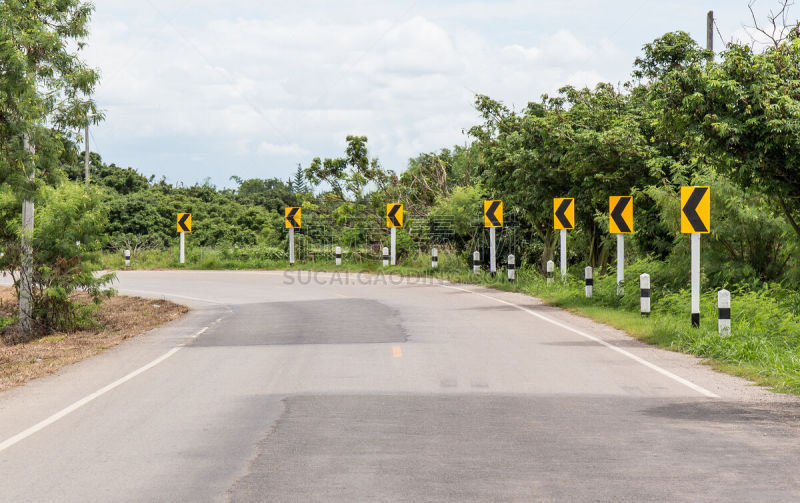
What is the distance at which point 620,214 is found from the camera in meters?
20.2

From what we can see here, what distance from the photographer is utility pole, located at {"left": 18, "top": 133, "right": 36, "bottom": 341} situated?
18250mm

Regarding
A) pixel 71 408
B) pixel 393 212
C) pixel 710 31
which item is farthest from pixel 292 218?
pixel 71 408

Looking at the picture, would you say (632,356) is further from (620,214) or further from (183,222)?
(183,222)

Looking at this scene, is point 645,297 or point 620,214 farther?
point 620,214

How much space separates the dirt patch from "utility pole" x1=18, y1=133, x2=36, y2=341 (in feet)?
1.86

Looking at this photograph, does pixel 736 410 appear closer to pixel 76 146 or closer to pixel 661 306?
pixel 661 306

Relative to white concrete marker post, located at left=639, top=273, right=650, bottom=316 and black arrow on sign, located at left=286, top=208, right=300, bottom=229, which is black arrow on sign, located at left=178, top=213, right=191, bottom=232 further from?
white concrete marker post, located at left=639, top=273, right=650, bottom=316

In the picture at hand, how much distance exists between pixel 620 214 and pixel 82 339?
11.9m

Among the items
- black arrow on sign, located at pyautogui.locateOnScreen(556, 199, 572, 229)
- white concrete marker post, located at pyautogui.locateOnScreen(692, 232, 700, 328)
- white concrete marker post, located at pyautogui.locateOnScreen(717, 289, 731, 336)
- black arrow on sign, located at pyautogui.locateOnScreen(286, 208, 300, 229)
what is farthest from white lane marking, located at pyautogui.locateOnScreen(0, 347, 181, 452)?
black arrow on sign, located at pyautogui.locateOnScreen(286, 208, 300, 229)

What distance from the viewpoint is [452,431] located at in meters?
7.69

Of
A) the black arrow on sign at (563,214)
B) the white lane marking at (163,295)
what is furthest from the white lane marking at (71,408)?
the black arrow on sign at (563,214)

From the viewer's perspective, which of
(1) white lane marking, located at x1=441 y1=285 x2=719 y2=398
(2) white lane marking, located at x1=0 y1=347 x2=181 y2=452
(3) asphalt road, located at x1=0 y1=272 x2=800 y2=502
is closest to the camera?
(3) asphalt road, located at x1=0 y1=272 x2=800 y2=502

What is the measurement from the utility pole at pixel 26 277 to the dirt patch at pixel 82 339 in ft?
1.86

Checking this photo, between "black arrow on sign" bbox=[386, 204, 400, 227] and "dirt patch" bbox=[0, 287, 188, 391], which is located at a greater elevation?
"black arrow on sign" bbox=[386, 204, 400, 227]
